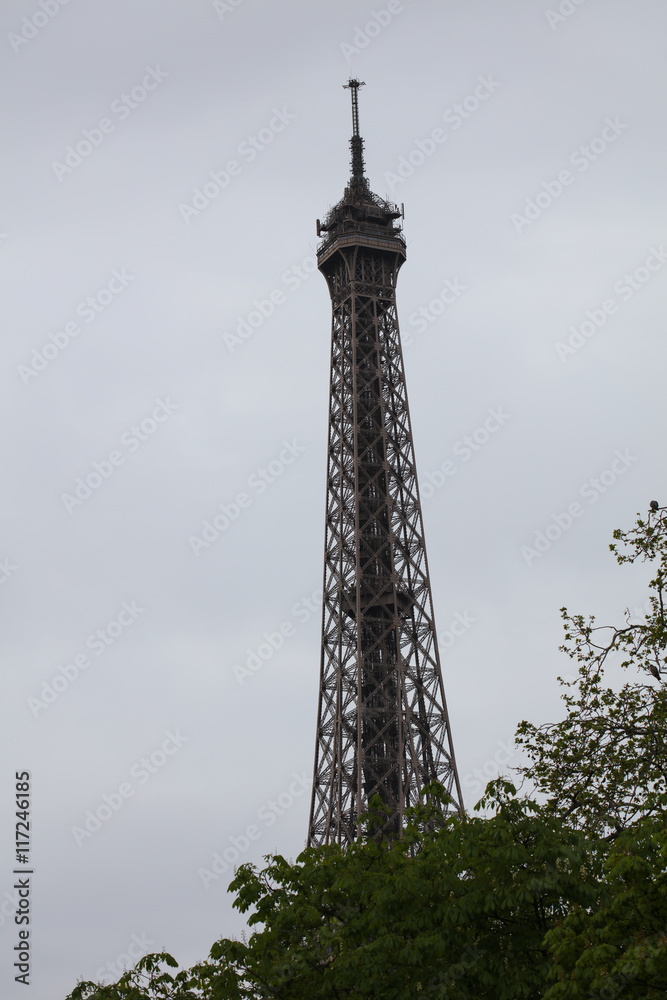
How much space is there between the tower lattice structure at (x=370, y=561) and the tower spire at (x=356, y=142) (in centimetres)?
97

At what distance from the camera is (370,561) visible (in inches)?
3059

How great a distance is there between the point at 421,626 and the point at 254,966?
48498 millimetres

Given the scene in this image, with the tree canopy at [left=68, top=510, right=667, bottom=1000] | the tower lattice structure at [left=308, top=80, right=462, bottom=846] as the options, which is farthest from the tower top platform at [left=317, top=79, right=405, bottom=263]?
the tree canopy at [left=68, top=510, right=667, bottom=1000]

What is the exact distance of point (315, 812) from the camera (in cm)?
7356

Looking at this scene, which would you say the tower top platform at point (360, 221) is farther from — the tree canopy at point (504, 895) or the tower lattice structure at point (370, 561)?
the tree canopy at point (504, 895)

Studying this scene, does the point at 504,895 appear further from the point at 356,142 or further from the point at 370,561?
the point at 356,142

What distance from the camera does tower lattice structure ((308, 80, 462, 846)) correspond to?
240ft

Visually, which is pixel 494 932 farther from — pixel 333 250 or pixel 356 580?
pixel 333 250

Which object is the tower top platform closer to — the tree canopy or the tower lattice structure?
the tower lattice structure

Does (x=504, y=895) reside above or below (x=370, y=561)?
below

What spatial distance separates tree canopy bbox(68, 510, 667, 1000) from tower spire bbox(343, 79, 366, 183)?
6614 cm

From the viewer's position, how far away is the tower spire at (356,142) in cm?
9000

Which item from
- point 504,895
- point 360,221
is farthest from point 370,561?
point 504,895

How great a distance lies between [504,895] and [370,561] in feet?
168
